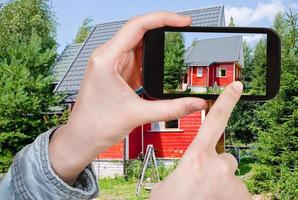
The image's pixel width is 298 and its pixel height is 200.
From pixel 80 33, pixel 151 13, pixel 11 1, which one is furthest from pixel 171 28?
pixel 80 33

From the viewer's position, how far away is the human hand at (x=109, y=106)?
426 millimetres

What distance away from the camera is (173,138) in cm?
703

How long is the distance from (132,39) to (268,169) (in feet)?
15.4

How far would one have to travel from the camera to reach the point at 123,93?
1.45 ft

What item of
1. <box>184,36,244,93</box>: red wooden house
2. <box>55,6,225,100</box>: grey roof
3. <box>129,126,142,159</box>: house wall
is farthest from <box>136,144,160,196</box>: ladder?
<box>184,36,244,93</box>: red wooden house

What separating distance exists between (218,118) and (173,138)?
6.69 metres

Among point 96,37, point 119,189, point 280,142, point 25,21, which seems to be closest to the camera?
point 280,142

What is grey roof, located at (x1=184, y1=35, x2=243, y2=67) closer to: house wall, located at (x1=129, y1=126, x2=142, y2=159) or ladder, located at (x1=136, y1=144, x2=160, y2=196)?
ladder, located at (x1=136, y1=144, x2=160, y2=196)

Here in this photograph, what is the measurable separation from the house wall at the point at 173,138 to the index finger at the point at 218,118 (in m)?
6.57

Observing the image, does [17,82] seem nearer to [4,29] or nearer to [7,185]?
[7,185]

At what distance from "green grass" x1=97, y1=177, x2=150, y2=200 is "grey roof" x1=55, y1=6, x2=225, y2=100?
1.64 m

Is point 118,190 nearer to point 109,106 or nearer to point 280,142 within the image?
point 280,142

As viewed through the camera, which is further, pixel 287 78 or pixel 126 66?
pixel 287 78

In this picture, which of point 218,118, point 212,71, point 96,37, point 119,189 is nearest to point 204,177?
point 218,118
